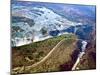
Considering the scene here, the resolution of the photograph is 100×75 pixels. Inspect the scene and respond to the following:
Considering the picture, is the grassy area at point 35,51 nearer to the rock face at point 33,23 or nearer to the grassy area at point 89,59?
the rock face at point 33,23

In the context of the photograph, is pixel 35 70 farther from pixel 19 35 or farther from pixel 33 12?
pixel 33 12

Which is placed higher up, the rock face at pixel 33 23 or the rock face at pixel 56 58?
the rock face at pixel 33 23

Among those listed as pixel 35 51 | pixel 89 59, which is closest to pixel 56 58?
pixel 35 51

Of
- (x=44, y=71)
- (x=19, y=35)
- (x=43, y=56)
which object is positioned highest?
(x=19, y=35)

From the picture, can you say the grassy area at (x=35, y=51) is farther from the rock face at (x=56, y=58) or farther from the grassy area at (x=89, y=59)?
the grassy area at (x=89, y=59)

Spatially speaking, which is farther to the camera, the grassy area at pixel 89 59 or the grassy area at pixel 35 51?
the grassy area at pixel 89 59

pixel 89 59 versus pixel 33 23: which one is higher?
pixel 33 23

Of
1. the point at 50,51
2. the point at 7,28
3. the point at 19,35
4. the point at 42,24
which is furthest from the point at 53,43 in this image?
the point at 7,28

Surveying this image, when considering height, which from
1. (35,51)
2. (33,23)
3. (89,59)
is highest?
(33,23)

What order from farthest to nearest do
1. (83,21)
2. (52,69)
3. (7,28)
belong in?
(83,21) → (52,69) → (7,28)

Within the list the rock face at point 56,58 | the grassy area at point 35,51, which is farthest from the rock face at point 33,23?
the rock face at point 56,58

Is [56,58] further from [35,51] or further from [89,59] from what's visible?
[89,59]
